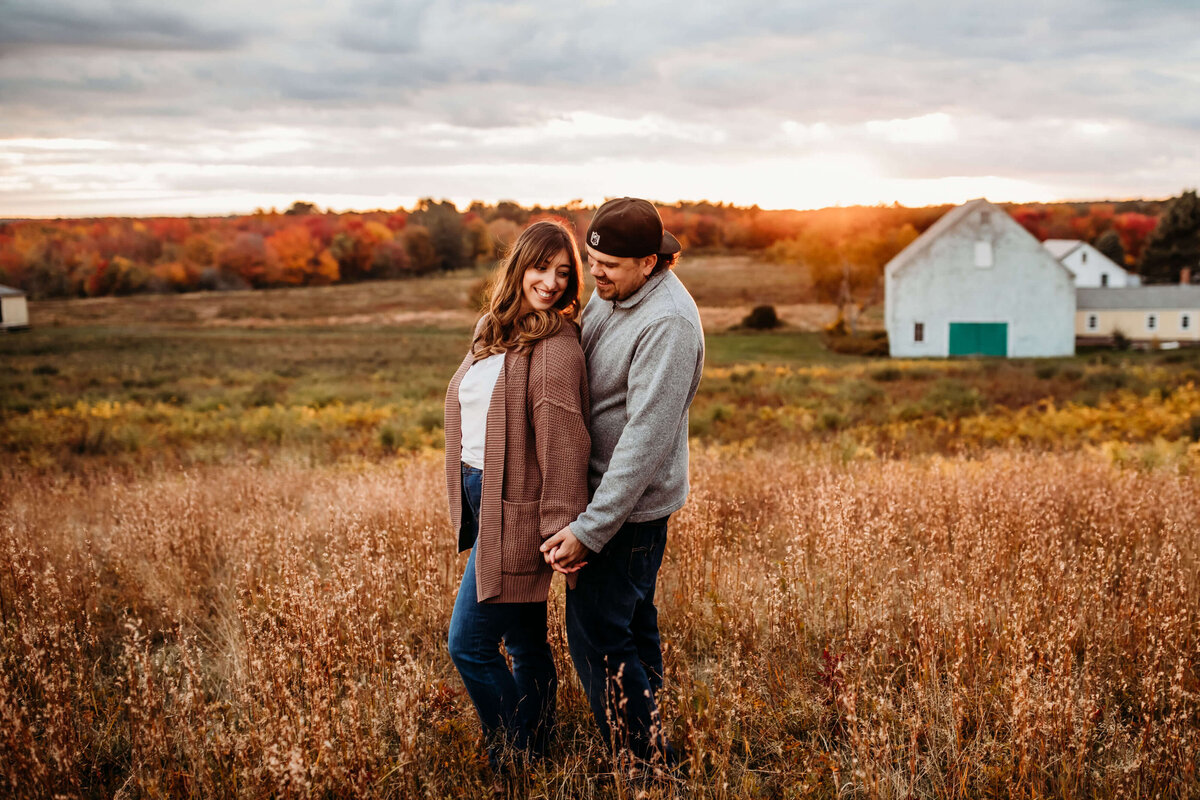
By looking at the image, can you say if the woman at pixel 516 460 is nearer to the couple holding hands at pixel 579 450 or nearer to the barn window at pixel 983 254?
the couple holding hands at pixel 579 450

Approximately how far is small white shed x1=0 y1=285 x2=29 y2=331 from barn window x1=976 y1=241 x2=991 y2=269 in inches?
2085

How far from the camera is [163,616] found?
4230 millimetres

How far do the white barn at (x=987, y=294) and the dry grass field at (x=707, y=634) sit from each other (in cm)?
3010

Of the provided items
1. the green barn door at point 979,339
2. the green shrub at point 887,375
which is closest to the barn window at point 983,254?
the green barn door at point 979,339

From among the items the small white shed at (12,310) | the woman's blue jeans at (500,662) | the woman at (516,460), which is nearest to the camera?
the woman at (516,460)

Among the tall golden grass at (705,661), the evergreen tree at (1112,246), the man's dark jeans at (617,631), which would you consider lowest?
the tall golden grass at (705,661)

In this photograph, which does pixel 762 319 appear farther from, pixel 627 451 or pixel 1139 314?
pixel 627 451

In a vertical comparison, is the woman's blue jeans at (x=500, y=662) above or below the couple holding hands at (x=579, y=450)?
below

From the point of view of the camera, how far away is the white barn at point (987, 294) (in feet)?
119

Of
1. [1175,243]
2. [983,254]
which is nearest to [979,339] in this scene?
[983,254]

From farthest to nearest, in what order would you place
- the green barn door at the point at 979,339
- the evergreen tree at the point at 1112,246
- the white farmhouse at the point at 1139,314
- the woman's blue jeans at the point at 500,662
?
the evergreen tree at the point at 1112,246 → the white farmhouse at the point at 1139,314 → the green barn door at the point at 979,339 → the woman's blue jeans at the point at 500,662

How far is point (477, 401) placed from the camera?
2.78 meters

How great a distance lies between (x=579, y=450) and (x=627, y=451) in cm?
21


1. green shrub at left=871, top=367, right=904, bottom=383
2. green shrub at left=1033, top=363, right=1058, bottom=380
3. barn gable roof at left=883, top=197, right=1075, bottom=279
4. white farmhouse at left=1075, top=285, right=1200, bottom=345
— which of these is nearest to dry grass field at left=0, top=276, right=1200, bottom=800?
green shrub at left=871, top=367, right=904, bottom=383
